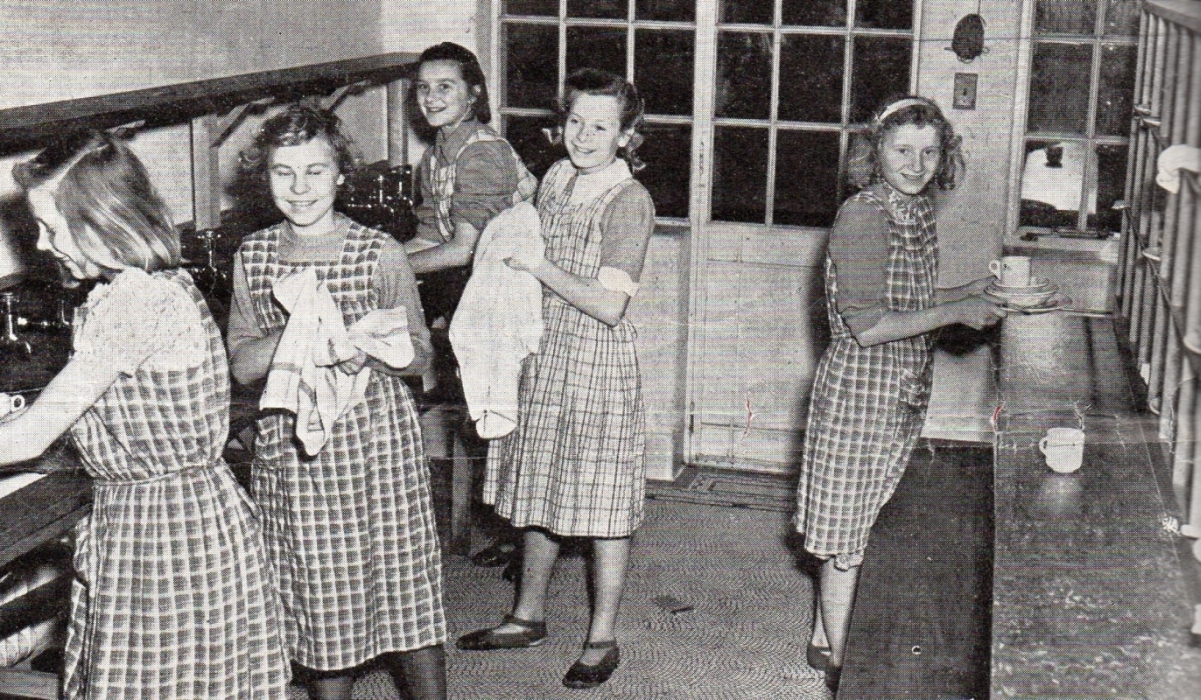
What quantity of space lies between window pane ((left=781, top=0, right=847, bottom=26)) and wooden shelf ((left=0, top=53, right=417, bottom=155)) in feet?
4.94

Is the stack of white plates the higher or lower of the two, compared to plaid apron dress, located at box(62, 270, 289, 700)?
higher

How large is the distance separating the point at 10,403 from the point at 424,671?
41.5 inches

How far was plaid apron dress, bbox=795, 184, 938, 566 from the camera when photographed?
10.5 feet

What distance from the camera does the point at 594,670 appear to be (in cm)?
357

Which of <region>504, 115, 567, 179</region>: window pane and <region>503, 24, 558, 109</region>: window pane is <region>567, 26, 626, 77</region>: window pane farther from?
<region>504, 115, 567, 179</region>: window pane

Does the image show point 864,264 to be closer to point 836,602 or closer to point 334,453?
point 836,602

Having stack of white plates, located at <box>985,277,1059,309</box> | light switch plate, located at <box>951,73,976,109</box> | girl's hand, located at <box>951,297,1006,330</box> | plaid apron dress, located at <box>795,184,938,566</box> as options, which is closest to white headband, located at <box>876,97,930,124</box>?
plaid apron dress, located at <box>795,184,938,566</box>

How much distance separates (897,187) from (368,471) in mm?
1416

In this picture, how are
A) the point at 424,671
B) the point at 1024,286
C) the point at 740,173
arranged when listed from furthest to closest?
the point at 740,173 < the point at 1024,286 < the point at 424,671

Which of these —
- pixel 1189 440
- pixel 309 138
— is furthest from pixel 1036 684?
pixel 309 138

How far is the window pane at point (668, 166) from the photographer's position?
5266 mm

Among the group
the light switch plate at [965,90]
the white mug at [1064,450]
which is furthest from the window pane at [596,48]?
the white mug at [1064,450]

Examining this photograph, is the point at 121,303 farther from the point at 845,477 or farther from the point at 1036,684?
the point at 845,477

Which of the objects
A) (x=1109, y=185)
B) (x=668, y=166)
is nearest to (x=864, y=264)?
(x=1109, y=185)
